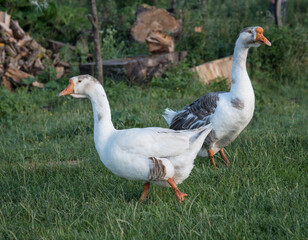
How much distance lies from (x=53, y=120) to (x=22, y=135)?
791 mm

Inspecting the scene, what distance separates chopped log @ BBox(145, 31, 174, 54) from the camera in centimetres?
919

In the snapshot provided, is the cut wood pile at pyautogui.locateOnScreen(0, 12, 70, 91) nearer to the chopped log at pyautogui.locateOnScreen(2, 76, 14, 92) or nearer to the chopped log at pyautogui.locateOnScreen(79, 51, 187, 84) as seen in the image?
the chopped log at pyautogui.locateOnScreen(2, 76, 14, 92)

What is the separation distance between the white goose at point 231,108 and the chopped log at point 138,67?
12.9 feet

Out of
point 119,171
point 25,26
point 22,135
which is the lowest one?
point 22,135

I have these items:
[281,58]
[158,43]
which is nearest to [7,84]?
[158,43]

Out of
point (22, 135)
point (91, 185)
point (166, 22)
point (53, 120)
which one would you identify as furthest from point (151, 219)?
point (166, 22)

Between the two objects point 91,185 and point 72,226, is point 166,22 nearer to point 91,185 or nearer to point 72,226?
point 91,185

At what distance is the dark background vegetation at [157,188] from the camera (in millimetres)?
3293

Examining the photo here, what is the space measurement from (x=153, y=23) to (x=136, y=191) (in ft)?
24.3

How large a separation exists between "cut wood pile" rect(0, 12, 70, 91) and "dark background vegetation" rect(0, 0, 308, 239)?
0.38 metres

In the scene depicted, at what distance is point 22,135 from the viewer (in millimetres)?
6512

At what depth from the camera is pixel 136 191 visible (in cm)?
429

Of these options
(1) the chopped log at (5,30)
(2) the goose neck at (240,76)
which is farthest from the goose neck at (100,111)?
(1) the chopped log at (5,30)

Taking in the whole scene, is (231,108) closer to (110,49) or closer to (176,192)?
(176,192)
